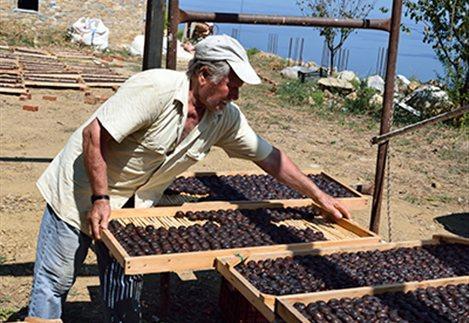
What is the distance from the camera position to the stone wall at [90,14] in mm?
20422

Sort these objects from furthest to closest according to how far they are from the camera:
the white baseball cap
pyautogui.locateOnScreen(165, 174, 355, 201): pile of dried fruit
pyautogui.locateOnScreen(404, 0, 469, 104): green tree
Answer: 1. pyautogui.locateOnScreen(404, 0, 469, 104): green tree
2. pyautogui.locateOnScreen(165, 174, 355, 201): pile of dried fruit
3. the white baseball cap

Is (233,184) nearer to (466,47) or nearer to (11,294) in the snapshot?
(11,294)

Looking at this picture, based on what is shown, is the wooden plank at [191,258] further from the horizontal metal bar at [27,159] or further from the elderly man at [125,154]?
the horizontal metal bar at [27,159]

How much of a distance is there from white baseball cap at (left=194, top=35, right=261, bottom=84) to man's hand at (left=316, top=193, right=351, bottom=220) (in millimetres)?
1251

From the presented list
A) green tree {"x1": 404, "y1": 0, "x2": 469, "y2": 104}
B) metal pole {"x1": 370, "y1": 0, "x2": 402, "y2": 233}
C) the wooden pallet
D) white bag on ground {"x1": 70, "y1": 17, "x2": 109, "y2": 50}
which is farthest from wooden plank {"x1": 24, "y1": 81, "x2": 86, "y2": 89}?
the wooden pallet

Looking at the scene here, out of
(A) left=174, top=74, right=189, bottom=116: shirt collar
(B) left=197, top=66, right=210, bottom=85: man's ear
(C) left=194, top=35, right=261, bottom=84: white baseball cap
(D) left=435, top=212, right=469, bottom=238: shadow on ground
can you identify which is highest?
(C) left=194, top=35, right=261, bottom=84: white baseball cap

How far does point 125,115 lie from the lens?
326 centimetres

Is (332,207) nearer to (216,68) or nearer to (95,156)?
(216,68)

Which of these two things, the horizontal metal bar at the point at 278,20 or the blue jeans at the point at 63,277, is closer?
the blue jeans at the point at 63,277

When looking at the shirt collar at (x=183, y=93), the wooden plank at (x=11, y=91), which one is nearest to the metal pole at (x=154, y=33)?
the shirt collar at (x=183, y=93)

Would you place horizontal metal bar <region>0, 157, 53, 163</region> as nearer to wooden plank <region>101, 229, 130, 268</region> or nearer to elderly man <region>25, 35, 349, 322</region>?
elderly man <region>25, 35, 349, 322</region>

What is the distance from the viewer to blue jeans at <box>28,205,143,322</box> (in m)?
3.54

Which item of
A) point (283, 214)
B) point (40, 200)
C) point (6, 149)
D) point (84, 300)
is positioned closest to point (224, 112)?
point (283, 214)

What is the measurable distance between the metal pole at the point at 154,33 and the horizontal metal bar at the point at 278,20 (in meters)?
0.15
